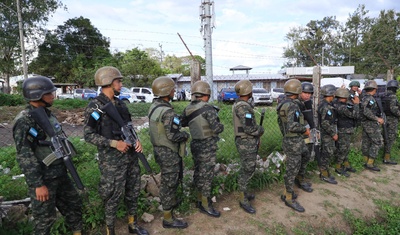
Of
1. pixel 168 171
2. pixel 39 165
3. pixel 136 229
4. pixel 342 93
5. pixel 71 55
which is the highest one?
pixel 71 55

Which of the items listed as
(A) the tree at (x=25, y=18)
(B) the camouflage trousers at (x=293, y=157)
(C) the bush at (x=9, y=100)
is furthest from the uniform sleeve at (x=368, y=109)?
(A) the tree at (x=25, y=18)

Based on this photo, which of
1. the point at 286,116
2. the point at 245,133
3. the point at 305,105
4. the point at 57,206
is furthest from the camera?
the point at 305,105

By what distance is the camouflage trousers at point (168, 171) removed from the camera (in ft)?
10.1

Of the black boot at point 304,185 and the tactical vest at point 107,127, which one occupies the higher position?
the tactical vest at point 107,127

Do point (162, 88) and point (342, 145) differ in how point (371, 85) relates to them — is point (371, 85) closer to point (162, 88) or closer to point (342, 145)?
point (342, 145)

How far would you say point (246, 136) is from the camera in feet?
11.7

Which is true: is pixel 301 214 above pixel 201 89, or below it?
below

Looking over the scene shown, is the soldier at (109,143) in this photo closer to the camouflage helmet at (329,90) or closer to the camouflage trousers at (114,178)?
the camouflage trousers at (114,178)

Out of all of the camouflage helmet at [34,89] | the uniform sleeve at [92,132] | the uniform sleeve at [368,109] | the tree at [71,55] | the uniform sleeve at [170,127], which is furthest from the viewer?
the tree at [71,55]

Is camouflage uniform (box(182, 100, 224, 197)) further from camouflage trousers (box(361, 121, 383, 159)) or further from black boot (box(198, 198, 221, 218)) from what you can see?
camouflage trousers (box(361, 121, 383, 159))

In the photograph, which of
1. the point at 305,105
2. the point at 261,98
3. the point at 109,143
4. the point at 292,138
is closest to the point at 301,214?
the point at 292,138

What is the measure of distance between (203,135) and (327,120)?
2663 millimetres

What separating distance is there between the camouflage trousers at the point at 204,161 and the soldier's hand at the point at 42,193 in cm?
176

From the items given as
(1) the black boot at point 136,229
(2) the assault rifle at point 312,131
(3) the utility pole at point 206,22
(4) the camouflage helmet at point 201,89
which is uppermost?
(3) the utility pole at point 206,22
